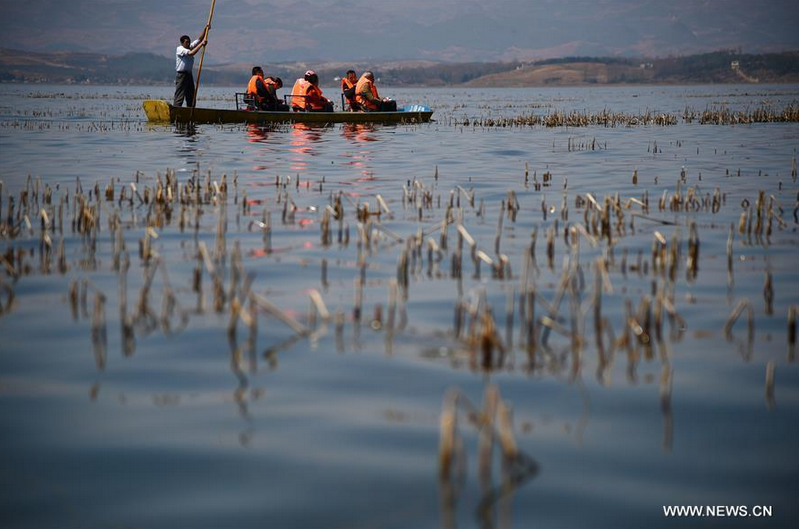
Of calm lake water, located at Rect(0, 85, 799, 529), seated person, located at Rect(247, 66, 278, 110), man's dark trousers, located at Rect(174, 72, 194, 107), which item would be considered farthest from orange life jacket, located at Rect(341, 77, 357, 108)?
calm lake water, located at Rect(0, 85, 799, 529)

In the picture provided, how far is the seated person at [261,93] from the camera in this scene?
2777 cm

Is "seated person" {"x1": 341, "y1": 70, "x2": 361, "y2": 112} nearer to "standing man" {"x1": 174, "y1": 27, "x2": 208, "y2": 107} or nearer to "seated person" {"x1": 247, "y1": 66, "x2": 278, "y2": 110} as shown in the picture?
"seated person" {"x1": 247, "y1": 66, "x2": 278, "y2": 110}

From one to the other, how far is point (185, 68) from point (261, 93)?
2.56 metres

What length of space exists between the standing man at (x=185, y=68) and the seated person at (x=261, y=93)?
181cm

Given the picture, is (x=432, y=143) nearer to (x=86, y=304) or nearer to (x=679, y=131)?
(x=679, y=131)

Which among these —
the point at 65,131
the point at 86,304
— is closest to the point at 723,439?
the point at 86,304

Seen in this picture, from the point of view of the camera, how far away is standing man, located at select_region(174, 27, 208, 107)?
26078mm

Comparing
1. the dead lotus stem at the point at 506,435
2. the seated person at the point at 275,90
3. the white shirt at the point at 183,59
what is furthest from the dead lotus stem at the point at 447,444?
the seated person at the point at 275,90

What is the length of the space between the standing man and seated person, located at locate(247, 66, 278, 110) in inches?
71.4

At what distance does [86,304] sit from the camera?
637 cm

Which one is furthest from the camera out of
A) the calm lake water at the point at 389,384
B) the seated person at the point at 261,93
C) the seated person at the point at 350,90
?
the seated person at the point at 350,90

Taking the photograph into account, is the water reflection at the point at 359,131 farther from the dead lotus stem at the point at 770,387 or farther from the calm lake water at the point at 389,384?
the dead lotus stem at the point at 770,387

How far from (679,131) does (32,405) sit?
91.5 feet

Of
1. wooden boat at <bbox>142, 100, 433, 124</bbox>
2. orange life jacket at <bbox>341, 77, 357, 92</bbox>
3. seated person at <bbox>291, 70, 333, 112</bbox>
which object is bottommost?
wooden boat at <bbox>142, 100, 433, 124</bbox>
